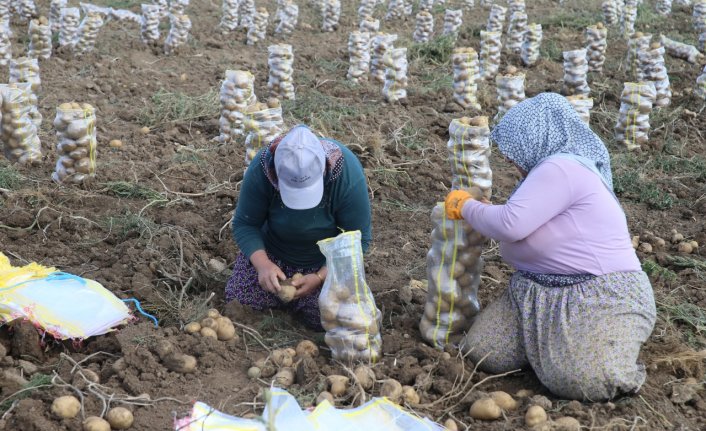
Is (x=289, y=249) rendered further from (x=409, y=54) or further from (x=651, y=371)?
(x=409, y=54)

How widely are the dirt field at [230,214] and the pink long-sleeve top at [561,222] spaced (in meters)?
0.47

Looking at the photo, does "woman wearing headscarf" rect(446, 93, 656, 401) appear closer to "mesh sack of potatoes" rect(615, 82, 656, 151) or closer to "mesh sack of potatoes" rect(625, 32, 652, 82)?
"mesh sack of potatoes" rect(615, 82, 656, 151)

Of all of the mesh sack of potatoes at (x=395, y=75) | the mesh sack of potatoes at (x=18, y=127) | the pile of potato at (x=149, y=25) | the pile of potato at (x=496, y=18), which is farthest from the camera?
the pile of potato at (x=496, y=18)

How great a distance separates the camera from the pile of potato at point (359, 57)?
23.7 feet

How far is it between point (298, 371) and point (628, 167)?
353cm

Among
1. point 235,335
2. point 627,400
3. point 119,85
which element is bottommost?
point 119,85

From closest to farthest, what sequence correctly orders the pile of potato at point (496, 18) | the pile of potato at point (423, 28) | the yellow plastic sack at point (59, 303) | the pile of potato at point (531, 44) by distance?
the yellow plastic sack at point (59, 303) < the pile of potato at point (531, 44) < the pile of potato at point (423, 28) < the pile of potato at point (496, 18)

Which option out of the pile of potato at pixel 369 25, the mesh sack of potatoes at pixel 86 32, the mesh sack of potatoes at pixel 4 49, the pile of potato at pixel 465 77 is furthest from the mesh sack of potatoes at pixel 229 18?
the pile of potato at pixel 465 77

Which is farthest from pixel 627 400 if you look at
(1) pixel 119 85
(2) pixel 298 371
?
(1) pixel 119 85

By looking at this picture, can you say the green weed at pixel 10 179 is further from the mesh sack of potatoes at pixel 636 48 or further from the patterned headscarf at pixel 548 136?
the mesh sack of potatoes at pixel 636 48

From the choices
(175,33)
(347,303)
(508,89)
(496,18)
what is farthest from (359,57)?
(347,303)

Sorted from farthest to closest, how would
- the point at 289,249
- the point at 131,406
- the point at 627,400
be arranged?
the point at 289,249 → the point at 627,400 → the point at 131,406

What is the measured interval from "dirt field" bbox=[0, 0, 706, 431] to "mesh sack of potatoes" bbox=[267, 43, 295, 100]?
0.85 ft

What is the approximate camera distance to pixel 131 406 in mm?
2463
